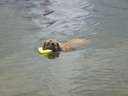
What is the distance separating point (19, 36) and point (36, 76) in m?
4.83

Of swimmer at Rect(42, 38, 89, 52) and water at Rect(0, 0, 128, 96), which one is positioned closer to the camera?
water at Rect(0, 0, 128, 96)

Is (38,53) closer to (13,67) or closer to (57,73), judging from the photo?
(13,67)

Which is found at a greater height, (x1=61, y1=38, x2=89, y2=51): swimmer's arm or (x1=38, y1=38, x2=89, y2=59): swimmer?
(x1=38, y1=38, x2=89, y2=59): swimmer

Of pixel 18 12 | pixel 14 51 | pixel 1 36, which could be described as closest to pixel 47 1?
pixel 18 12

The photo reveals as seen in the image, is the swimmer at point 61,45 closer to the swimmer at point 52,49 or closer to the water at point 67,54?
the swimmer at point 52,49

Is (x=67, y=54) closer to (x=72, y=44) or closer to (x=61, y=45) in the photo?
(x=61, y=45)

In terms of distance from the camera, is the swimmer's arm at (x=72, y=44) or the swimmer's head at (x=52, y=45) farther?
the swimmer's arm at (x=72, y=44)

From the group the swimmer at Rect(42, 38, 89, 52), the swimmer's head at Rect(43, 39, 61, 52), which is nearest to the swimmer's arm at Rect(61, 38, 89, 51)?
the swimmer at Rect(42, 38, 89, 52)

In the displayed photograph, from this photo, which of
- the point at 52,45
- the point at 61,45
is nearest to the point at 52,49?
the point at 52,45

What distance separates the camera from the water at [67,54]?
8.60 metres

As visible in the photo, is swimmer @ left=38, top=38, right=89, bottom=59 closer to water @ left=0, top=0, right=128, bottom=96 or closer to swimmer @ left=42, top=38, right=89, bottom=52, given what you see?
swimmer @ left=42, top=38, right=89, bottom=52

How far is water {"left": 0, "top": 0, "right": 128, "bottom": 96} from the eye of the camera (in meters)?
8.60

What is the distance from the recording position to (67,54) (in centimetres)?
1097

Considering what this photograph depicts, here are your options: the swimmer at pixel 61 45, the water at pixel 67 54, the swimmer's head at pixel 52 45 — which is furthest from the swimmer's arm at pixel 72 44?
the swimmer's head at pixel 52 45
